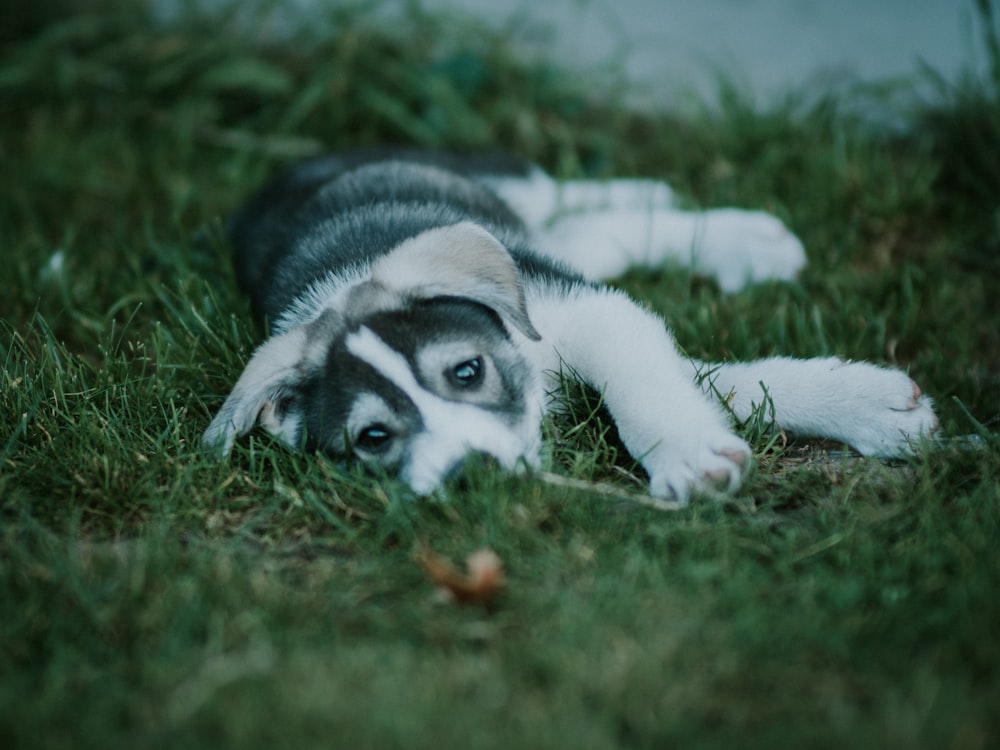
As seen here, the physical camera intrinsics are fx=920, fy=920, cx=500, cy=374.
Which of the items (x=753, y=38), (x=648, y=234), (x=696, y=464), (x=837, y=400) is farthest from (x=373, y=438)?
(x=753, y=38)

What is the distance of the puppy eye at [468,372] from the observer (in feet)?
8.07

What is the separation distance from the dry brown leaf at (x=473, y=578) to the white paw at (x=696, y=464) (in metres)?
0.50

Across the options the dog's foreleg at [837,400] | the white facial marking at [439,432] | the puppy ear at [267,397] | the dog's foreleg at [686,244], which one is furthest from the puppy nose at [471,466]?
the dog's foreleg at [686,244]

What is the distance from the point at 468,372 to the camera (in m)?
2.48

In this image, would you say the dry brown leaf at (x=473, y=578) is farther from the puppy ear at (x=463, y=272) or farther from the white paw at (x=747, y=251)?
the white paw at (x=747, y=251)

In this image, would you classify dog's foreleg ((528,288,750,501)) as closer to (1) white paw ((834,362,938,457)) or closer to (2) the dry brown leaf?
(1) white paw ((834,362,938,457))

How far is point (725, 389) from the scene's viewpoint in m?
2.63

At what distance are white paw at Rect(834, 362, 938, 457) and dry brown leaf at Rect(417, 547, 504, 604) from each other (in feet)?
3.63

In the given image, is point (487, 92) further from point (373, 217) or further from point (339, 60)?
point (373, 217)

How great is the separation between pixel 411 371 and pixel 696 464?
0.76m

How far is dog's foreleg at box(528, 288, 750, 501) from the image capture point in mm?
2254

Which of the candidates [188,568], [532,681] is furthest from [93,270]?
[532,681]

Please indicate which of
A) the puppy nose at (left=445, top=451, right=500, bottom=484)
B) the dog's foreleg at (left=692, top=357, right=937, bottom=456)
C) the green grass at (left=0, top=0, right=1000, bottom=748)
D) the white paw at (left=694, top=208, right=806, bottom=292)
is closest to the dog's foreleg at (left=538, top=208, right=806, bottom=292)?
the white paw at (left=694, top=208, right=806, bottom=292)

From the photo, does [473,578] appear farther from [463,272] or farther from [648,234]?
[648,234]
